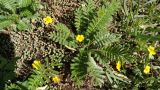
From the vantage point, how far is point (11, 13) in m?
3.65

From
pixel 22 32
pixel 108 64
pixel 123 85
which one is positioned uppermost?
pixel 22 32

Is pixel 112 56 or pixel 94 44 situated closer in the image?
pixel 112 56

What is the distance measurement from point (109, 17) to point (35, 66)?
0.91m

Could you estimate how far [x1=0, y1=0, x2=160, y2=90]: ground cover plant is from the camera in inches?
130

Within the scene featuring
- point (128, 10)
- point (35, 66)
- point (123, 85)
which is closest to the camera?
point (35, 66)

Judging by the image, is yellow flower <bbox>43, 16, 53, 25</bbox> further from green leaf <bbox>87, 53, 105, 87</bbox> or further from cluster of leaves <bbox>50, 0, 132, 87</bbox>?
green leaf <bbox>87, 53, 105, 87</bbox>

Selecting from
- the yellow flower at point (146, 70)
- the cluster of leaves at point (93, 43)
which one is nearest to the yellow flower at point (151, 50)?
the yellow flower at point (146, 70)

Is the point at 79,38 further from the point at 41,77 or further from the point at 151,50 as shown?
the point at 151,50

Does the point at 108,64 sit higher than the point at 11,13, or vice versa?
the point at 11,13

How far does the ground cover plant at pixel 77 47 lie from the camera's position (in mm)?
3312

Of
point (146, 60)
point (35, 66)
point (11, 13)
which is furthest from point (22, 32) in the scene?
Answer: point (146, 60)

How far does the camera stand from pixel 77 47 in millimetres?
3553

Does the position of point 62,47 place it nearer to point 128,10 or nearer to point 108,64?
point 108,64

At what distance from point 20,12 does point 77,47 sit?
28.0 inches
